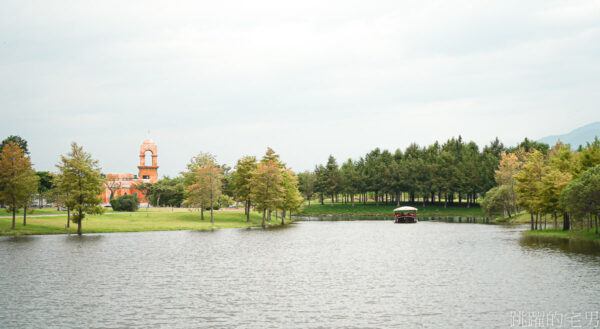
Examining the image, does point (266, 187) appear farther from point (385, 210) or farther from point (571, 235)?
point (385, 210)

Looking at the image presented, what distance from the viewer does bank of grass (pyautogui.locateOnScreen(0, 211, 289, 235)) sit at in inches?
3403

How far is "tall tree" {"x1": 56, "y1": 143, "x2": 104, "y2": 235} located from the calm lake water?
17.3 meters

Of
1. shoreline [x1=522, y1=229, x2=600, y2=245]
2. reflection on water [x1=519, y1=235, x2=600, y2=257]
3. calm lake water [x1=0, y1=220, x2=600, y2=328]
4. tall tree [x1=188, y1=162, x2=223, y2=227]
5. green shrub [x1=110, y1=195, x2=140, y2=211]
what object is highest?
tall tree [x1=188, y1=162, x2=223, y2=227]

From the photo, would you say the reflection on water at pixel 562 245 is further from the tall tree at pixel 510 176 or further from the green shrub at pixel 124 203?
the green shrub at pixel 124 203

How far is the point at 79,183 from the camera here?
8644 cm

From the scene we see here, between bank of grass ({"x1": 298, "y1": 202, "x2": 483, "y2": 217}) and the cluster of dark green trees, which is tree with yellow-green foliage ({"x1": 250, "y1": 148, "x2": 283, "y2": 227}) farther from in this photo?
the cluster of dark green trees

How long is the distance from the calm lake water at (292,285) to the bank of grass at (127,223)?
17.9 meters

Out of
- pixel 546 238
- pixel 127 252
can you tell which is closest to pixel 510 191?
pixel 546 238

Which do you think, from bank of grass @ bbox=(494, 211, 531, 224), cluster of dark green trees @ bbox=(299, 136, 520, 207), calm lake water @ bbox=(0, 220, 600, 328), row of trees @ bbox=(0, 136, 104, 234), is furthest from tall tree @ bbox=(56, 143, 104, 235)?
cluster of dark green trees @ bbox=(299, 136, 520, 207)

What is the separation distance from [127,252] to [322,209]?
452ft

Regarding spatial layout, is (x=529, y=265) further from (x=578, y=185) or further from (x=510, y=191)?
(x=510, y=191)

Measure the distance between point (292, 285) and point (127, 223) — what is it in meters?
68.7

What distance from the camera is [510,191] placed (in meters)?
129

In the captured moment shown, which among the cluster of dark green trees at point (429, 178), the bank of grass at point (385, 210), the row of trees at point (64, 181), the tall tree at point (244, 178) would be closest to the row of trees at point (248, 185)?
the tall tree at point (244, 178)
